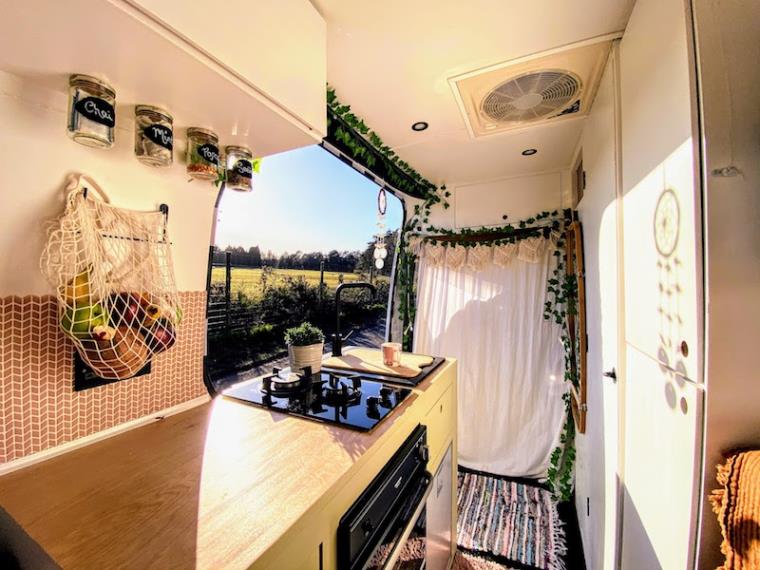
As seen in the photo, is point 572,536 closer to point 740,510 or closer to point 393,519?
point 393,519

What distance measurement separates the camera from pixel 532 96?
1466mm

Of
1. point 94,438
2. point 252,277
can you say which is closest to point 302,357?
point 252,277

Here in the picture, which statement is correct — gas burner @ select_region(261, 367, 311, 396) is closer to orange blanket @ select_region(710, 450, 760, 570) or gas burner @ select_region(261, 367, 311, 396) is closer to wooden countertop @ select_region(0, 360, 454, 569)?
wooden countertop @ select_region(0, 360, 454, 569)

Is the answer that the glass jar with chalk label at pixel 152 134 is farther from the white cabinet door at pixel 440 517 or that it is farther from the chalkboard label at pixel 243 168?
the white cabinet door at pixel 440 517

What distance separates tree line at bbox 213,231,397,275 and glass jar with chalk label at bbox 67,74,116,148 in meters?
0.52

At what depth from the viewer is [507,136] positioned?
6.06 feet

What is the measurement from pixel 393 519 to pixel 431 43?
1.56 metres

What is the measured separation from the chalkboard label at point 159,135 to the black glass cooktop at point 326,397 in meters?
0.83

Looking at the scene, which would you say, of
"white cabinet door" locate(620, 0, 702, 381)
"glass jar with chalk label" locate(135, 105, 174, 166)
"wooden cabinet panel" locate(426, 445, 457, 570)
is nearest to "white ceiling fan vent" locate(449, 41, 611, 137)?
"white cabinet door" locate(620, 0, 702, 381)

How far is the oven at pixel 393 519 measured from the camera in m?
0.73

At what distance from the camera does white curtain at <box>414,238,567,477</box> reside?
235 centimetres

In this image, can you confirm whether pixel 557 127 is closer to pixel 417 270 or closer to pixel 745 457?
pixel 417 270

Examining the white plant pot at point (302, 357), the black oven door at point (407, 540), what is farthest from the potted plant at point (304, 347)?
the black oven door at point (407, 540)

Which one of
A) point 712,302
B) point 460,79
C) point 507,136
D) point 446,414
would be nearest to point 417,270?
point 507,136
